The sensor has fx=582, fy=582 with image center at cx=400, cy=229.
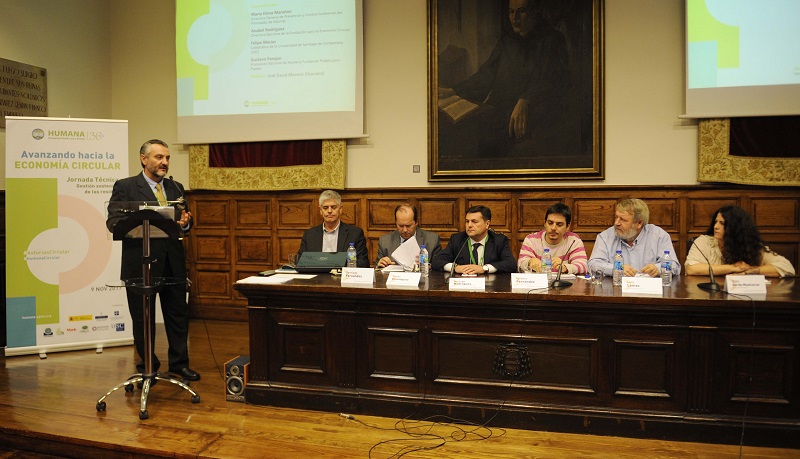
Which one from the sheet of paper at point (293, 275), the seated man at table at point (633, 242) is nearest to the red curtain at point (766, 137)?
the seated man at table at point (633, 242)

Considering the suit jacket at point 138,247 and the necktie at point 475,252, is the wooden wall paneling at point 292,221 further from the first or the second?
the necktie at point 475,252

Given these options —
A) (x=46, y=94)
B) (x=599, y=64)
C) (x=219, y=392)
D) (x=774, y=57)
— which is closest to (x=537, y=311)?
(x=219, y=392)

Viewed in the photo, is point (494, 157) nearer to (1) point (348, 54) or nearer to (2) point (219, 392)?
(1) point (348, 54)

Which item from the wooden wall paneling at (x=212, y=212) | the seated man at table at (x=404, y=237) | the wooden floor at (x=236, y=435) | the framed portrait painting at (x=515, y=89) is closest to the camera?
the wooden floor at (x=236, y=435)

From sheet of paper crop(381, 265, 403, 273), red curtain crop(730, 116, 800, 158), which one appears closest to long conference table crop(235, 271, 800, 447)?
sheet of paper crop(381, 265, 403, 273)

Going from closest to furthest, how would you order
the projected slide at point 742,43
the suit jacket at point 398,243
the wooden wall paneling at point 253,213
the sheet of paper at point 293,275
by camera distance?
the sheet of paper at point 293,275 → the suit jacket at point 398,243 → the projected slide at point 742,43 → the wooden wall paneling at point 253,213

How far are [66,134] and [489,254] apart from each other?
3363 millimetres

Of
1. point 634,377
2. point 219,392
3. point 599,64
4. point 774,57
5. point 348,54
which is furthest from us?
point 348,54

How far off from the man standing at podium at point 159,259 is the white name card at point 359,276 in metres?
1.06

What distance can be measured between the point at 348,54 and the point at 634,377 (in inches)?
147

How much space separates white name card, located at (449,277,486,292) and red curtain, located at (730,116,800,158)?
9.28ft

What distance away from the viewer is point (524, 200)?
504 cm

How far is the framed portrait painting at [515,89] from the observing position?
15.9 feet

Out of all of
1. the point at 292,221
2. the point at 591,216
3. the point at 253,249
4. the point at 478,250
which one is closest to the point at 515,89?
the point at 591,216
